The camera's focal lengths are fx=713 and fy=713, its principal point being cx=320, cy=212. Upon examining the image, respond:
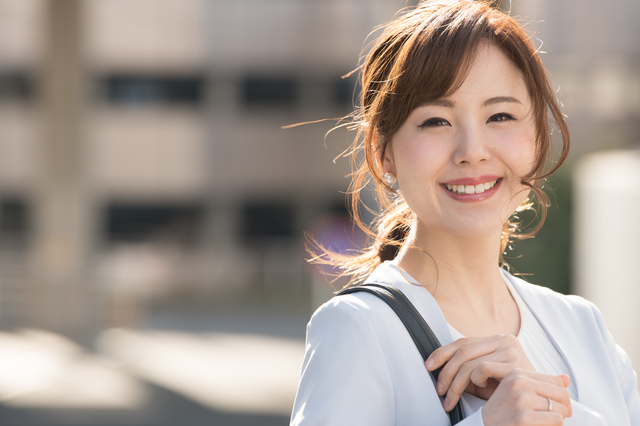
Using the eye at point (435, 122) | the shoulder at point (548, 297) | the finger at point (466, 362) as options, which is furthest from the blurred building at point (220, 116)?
the finger at point (466, 362)

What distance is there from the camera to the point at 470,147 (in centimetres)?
134

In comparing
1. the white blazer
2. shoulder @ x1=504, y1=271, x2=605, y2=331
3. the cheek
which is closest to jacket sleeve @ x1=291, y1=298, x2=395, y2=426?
the white blazer

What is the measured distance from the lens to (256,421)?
6.72 meters

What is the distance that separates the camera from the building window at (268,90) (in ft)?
66.6

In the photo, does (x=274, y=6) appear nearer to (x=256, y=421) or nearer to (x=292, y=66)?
(x=292, y=66)

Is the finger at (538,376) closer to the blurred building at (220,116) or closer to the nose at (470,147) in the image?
the nose at (470,147)

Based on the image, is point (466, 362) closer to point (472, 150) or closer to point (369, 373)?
point (369, 373)

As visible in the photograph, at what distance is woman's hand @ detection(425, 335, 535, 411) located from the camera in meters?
1.20

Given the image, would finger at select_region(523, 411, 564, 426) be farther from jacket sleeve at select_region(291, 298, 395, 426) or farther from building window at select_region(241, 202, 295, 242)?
building window at select_region(241, 202, 295, 242)

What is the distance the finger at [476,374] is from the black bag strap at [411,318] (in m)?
0.05

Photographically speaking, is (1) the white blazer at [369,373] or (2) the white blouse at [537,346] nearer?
(1) the white blazer at [369,373]

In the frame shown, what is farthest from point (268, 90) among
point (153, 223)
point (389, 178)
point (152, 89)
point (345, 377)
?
point (345, 377)

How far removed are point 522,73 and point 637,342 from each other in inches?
133

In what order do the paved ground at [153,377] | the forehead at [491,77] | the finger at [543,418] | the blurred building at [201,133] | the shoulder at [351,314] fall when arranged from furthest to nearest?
1. the blurred building at [201,133]
2. the paved ground at [153,377]
3. the forehead at [491,77]
4. the shoulder at [351,314]
5. the finger at [543,418]
